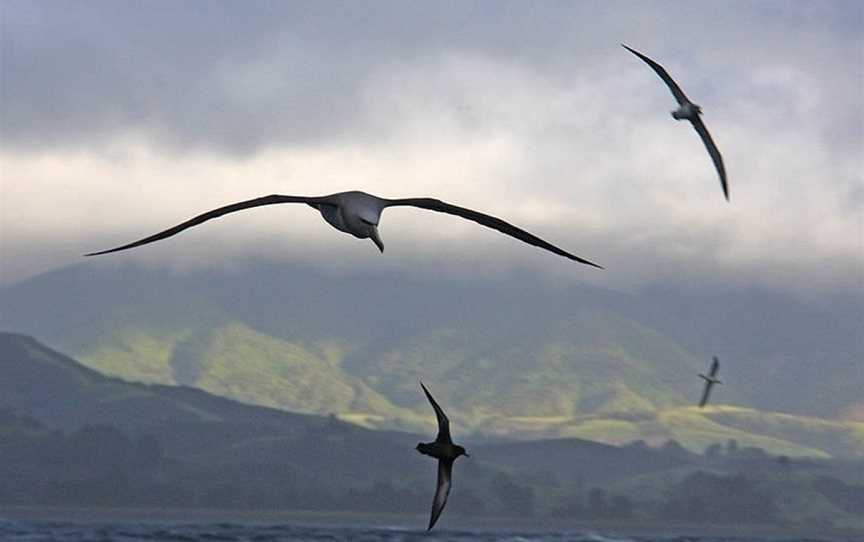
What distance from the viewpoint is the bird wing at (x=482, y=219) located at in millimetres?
26688

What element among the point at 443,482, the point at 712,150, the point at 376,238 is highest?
the point at 712,150

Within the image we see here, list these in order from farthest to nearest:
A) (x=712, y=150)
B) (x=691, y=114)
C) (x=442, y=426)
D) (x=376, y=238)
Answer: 1. (x=691, y=114)
2. (x=712, y=150)
3. (x=442, y=426)
4. (x=376, y=238)

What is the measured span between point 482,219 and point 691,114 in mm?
28790

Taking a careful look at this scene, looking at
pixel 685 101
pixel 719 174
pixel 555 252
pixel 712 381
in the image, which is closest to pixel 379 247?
pixel 555 252

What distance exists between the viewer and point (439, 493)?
3878cm

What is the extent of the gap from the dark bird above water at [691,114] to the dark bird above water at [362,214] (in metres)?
14.0

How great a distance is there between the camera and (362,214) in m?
27.3

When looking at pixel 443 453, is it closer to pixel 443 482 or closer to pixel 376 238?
pixel 443 482

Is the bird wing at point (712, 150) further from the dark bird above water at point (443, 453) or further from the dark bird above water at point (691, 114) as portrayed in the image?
the dark bird above water at point (443, 453)

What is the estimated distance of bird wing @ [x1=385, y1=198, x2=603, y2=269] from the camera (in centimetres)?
2669

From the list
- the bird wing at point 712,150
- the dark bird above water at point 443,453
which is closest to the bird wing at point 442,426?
the dark bird above water at point 443,453

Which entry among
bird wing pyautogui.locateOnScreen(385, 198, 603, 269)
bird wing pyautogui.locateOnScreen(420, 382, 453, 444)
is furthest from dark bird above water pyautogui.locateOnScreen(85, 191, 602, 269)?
bird wing pyautogui.locateOnScreen(420, 382, 453, 444)

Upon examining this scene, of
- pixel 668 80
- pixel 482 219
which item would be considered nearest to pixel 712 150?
pixel 668 80

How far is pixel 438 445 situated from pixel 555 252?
45.1ft
